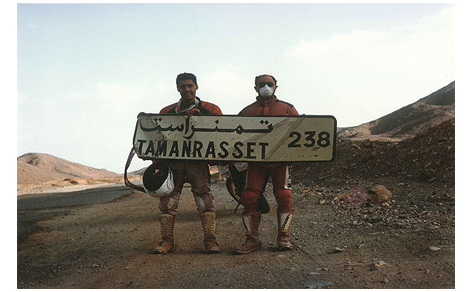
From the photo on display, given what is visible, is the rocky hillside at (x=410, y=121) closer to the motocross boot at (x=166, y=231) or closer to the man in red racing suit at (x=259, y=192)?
the man in red racing suit at (x=259, y=192)

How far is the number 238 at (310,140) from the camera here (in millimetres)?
4676

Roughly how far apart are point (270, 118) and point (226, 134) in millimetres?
594

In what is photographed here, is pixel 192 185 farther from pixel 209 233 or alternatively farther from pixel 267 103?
pixel 267 103

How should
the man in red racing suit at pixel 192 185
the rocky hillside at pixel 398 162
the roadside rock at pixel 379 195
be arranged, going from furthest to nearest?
1. the rocky hillside at pixel 398 162
2. the roadside rock at pixel 379 195
3. the man in red racing suit at pixel 192 185

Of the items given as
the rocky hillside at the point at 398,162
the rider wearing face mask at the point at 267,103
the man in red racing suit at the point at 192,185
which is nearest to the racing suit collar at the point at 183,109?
the man in red racing suit at the point at 192,185

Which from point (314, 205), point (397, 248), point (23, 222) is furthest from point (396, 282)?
point (23, 222)

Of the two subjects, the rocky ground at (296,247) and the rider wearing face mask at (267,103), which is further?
the rider wearing face mask at (267,103)

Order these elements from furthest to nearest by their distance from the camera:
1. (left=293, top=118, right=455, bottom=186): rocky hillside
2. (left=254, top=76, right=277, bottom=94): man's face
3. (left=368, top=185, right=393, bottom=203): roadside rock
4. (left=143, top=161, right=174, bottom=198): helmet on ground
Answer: (left=293, top=118, right=455, bottom=186): rocky hillside
(left=368, top=185, right=393, bottom=203): roadside rock
(left=254, top=76, right=277, bottom=94): man's face
(left=143, top=161, right=174, bottom=198): helmet on ground

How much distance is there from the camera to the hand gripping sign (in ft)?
15.4

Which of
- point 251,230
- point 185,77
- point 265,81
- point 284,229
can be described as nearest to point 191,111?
point 185,77

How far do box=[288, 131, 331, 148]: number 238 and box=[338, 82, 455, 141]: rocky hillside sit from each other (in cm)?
1485

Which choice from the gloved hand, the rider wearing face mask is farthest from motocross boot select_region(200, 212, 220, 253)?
the rider wearing face mask

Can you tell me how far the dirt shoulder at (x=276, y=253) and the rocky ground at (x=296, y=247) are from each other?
0.04ft

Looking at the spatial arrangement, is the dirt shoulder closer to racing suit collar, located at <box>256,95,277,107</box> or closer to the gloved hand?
the gloved hand
